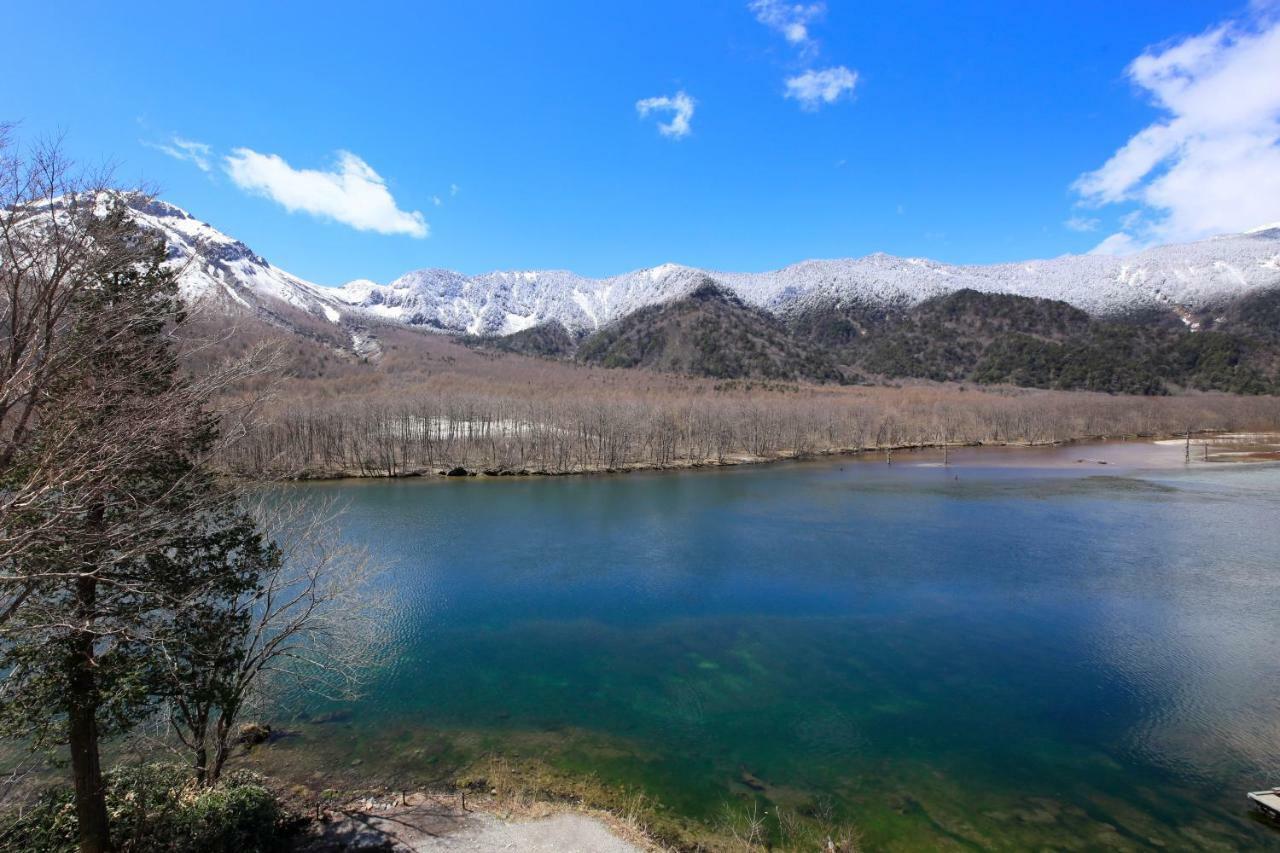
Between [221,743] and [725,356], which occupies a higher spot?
[725,356]

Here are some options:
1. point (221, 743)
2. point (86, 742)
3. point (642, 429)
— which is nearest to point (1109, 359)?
point (642, 429)

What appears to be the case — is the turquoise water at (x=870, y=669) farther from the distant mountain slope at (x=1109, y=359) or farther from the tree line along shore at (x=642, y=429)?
the distant mountain slope at (x=1109, y=359)

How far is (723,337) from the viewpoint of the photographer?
191 m

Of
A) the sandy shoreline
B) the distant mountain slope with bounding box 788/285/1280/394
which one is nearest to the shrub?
the sandy shoreline

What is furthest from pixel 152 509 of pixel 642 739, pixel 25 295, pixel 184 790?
pixel 642 739

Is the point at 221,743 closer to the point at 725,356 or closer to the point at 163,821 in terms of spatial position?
the point at 163,821

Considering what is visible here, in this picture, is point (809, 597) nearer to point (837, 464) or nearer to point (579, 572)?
point (579, 572)

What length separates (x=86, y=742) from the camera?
8.39 metres

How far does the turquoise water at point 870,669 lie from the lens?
12.1 m

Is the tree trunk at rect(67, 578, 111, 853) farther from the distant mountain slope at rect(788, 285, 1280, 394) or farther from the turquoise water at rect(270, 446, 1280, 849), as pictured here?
the distant mountain slope at rect(788, 285, 1280, 394)

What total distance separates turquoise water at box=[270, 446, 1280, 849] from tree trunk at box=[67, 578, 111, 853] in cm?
499

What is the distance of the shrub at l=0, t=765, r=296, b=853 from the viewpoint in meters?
8.50

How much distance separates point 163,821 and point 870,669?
52.1 ft

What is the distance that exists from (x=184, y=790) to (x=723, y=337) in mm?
186728
